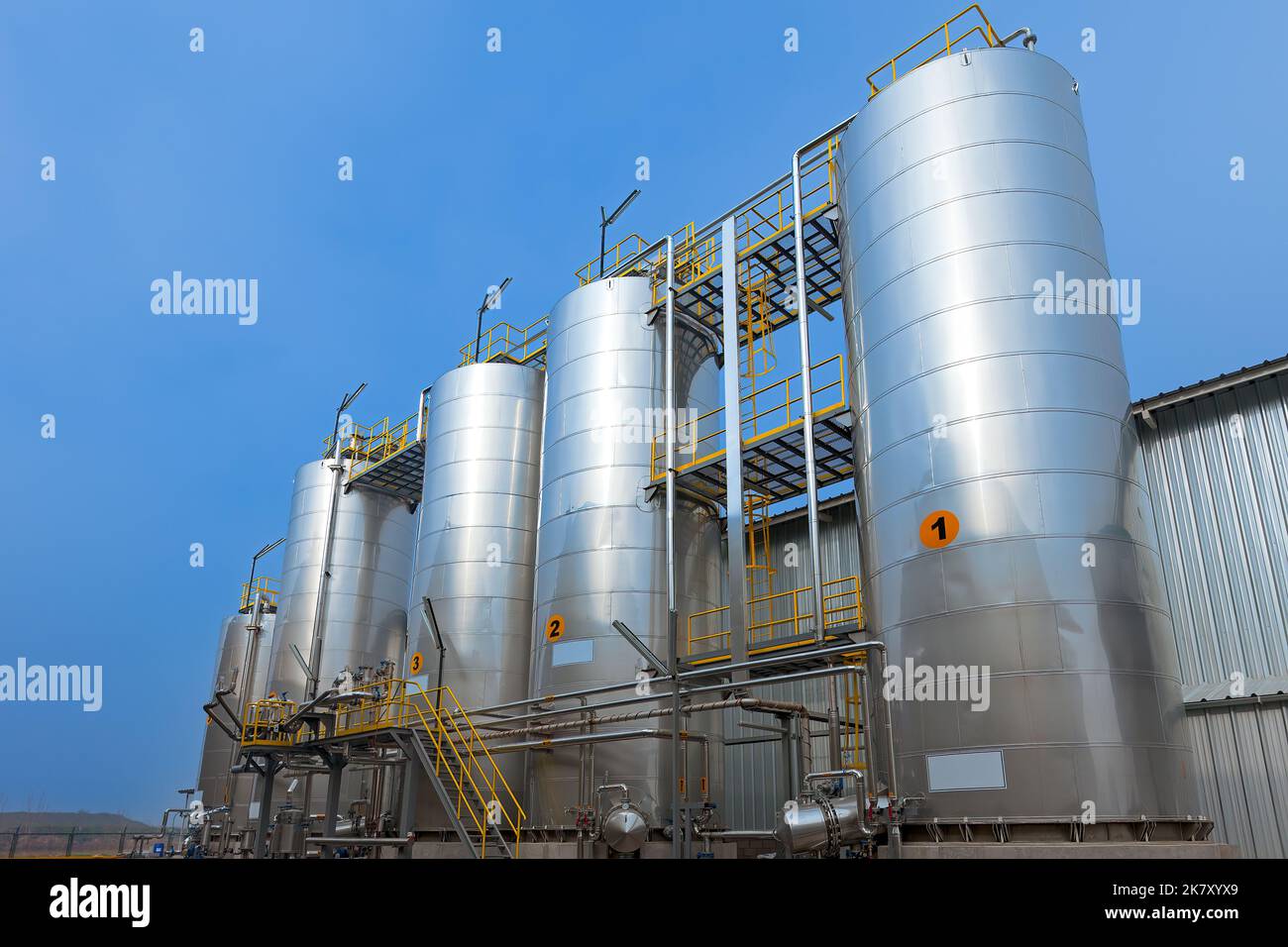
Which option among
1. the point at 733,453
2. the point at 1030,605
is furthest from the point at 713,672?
the point at 1030,605

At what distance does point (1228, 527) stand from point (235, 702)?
3639 cm

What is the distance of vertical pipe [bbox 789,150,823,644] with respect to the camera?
16.3m

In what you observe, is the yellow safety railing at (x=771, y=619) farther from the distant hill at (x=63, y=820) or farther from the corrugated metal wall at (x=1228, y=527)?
the distant hill at (x=63, y=820)

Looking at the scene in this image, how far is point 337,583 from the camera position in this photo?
1264 inches

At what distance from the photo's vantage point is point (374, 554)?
32.9 m

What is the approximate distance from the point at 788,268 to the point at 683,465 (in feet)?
17.5

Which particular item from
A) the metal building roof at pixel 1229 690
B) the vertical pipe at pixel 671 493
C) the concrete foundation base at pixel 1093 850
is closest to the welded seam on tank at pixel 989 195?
the vertical pipe at pixel 671 493

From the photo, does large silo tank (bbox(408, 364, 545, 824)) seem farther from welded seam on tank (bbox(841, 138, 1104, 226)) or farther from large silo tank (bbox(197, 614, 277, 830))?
large silo tank (bbox(197, 614, 277, 830))

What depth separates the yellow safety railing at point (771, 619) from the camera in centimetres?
1717

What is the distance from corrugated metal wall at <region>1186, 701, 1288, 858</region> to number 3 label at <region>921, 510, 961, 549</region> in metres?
7.67

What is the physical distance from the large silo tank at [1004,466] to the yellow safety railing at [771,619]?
229 centimetres

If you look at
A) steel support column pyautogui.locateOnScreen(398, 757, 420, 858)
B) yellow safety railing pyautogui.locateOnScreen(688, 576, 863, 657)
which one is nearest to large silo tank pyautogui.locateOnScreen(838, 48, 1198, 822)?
yellow safety railing pyautogui.locateOnScreen(688, 576, 863, 657)
